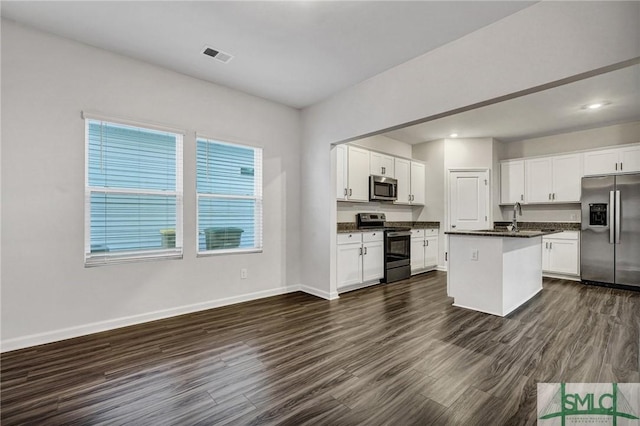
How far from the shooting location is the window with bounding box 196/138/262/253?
372 cm

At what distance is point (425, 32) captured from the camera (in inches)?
105

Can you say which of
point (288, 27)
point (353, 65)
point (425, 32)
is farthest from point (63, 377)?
point (425, 32)

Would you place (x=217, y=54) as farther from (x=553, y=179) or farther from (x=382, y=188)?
(x=553, y=179)

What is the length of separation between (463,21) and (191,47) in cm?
257

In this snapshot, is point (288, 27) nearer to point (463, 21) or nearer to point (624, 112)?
point (463, 21)

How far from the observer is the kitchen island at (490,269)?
3.41 metres

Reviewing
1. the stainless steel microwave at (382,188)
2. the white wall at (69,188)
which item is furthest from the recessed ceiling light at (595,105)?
the white wall at (69,188)

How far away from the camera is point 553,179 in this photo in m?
5.62

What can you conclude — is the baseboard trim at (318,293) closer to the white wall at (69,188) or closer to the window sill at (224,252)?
the window sill at (224,252)

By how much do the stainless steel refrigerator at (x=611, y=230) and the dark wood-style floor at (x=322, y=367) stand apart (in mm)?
1638

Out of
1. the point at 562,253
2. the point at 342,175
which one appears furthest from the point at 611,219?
the point at 342,175

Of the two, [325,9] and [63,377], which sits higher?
[325,9]

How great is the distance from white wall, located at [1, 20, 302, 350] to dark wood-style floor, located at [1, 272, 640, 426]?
29 centimetres

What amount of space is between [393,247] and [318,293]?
1721 mm
